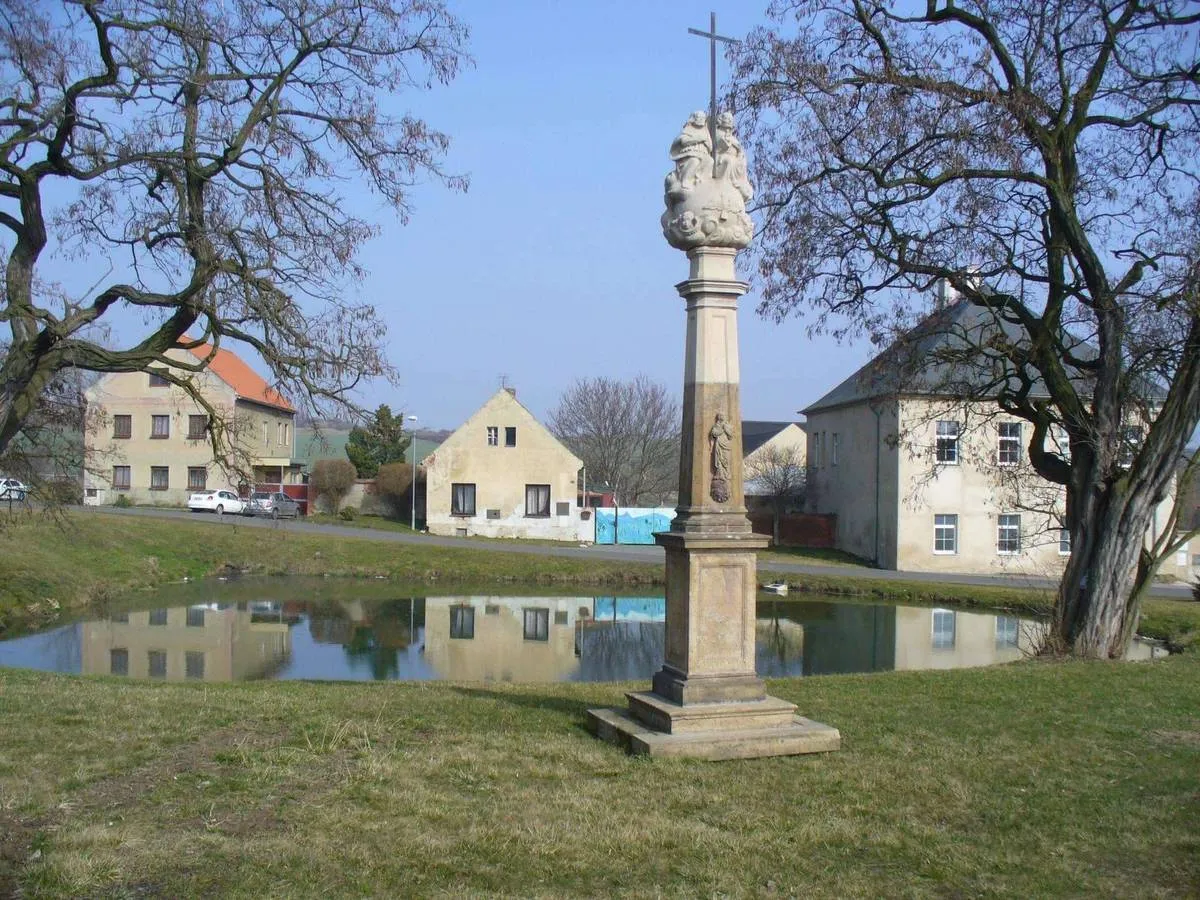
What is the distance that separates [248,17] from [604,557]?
80.5 feet

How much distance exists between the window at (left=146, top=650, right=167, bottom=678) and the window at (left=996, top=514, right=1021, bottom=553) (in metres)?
27.2

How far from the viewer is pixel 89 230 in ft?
43.3

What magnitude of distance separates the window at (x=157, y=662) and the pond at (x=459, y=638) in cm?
3

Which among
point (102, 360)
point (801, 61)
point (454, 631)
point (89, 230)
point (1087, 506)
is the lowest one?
point (454, 631)

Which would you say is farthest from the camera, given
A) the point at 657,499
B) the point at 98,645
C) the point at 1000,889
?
the point at 657,499

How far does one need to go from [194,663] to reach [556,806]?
44.0 feet

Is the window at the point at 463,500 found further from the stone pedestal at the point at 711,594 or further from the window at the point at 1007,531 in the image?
the stone pedestal at the point at 711,594

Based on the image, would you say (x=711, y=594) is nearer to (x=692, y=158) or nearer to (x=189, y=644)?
(x=692, y=158)

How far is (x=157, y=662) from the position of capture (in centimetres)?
1764

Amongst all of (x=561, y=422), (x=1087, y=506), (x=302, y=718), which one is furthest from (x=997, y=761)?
(x=561, y=422)

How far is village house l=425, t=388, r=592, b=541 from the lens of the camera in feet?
145

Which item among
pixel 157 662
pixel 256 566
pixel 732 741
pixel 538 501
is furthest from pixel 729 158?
pixel 538 501

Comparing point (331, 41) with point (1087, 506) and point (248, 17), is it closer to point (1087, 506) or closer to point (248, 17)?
point (248, 17)

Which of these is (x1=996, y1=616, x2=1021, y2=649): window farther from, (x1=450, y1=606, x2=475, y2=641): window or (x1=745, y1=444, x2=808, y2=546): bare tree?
(x1=745, y1=444, x2=808, y2=546): bare tree
